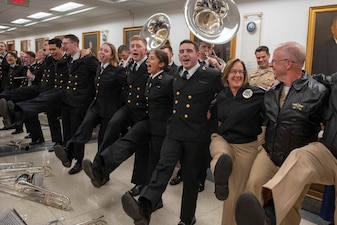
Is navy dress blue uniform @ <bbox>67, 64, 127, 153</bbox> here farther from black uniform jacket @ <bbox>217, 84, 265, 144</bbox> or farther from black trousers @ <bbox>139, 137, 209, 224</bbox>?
black uniform jacket @ <bbox>217, 84, 265, 144</bbox>

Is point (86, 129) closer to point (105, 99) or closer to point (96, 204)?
point (105, 99)

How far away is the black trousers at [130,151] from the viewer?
2.98 metres

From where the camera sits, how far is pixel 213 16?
3471mm

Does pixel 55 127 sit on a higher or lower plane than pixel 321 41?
lower

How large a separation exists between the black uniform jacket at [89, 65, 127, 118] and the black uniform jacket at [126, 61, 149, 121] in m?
0.40

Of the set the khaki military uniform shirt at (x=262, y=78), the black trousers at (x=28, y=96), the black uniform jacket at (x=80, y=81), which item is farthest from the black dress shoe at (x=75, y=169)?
the khaki military uniform shirt at (x=262, y=78)

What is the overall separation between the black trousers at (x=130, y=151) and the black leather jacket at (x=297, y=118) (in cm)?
139

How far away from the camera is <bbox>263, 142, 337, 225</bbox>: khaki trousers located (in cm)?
184

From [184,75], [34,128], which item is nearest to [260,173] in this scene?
[184,75]

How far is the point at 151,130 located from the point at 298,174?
5.23 feet

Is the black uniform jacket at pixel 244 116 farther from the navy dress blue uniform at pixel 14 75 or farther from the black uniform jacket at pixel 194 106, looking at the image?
the navy dress blue uniform at pixel 14 75

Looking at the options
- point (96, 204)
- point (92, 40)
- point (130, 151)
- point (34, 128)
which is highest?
point (92, 40)

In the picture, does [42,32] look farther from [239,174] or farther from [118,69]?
[239,174]

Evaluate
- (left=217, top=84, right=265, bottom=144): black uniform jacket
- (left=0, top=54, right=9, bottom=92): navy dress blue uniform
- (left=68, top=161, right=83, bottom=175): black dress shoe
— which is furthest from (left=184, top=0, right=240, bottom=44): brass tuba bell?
(left=0, top=54, right=9, bottom=92): navy dress blue uniform
